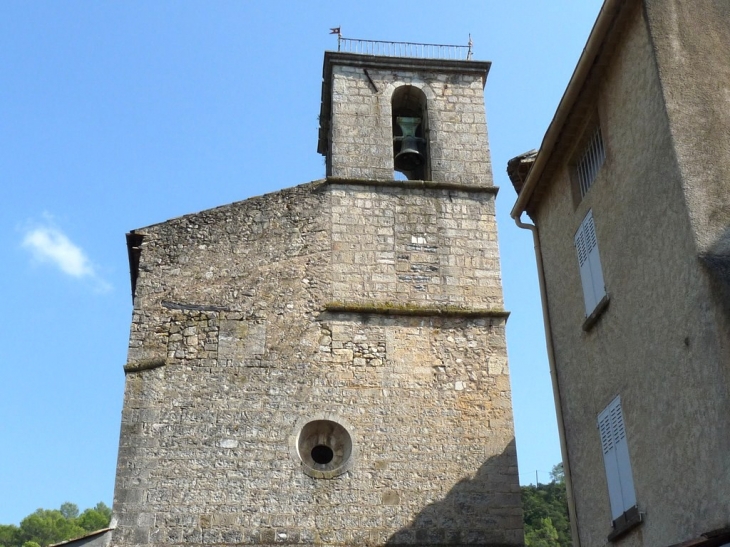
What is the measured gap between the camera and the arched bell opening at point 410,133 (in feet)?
42.4

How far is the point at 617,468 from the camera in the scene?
6.82 metres

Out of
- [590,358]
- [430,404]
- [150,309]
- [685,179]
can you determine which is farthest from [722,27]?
[150,309]

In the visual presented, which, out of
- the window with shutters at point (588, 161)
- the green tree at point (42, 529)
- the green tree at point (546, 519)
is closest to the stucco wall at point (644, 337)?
the window with shutters at point (588, 161)

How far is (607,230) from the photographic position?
23.5 ft

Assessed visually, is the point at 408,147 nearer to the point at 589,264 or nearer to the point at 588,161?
the point at 588,161

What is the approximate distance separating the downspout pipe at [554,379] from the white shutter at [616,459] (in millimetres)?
776

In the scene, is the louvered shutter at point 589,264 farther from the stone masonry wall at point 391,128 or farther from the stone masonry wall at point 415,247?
the stone masonry wall at point 391,128

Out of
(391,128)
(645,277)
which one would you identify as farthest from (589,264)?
(391,128)

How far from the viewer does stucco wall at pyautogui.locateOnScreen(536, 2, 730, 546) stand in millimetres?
5523

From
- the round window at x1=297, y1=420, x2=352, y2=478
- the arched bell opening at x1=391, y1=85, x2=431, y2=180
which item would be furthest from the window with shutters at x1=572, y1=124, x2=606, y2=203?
the arched bell opening at x1=391, y1=85, x2=431, y2=180

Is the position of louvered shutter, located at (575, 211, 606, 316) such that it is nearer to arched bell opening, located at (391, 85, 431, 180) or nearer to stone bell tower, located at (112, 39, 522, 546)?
stone bell tower, located at (112, 39, 522, 546)

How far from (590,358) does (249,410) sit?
4.34m

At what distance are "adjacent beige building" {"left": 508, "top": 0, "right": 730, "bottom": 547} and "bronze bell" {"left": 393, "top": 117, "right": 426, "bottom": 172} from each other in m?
4.57

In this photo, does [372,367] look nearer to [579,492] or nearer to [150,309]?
[150,309]
